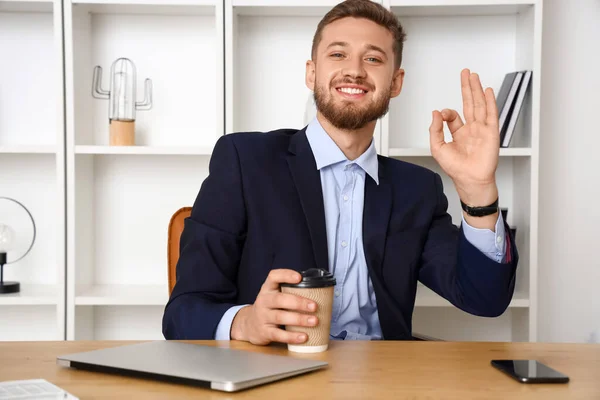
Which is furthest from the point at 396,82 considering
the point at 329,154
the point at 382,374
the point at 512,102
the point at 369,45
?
the point at 382,374

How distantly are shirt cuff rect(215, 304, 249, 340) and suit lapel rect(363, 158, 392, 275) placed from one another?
1.46ft

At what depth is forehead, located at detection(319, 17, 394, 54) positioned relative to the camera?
71.1 inches

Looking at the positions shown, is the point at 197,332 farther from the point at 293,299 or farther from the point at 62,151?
the point at 62,151

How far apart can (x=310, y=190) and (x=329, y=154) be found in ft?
0.41

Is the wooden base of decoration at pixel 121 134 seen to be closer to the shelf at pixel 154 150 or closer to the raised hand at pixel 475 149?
the shelf at pixel 154 150

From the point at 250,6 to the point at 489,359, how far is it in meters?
1.91

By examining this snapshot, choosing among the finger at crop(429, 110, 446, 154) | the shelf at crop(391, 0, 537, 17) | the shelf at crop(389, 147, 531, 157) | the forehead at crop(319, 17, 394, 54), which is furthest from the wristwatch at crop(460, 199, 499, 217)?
the shelf at crop(391, 0, 537, 17)

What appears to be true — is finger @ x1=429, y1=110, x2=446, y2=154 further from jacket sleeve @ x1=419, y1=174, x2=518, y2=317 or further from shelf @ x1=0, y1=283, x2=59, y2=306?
shelf @ x1=0, y1=283, x2=59, y2=306

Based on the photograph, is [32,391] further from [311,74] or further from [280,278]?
[311,74]

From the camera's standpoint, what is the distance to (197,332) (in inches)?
52.0

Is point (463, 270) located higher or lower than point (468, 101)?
lower

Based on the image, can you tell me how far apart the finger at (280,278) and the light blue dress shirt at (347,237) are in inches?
19.5

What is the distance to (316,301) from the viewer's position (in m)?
1.07

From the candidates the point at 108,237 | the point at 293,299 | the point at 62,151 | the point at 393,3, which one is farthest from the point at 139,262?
the point at 293,299
